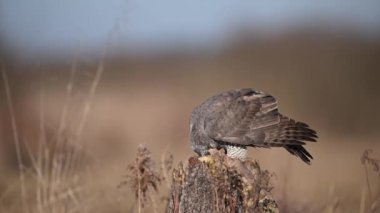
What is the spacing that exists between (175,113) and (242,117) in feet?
27.5

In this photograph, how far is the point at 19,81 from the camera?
9.90 meters

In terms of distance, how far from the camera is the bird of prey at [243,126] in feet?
12.7

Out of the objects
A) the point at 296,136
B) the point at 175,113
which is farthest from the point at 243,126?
the point at 175,113

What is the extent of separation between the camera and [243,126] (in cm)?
406

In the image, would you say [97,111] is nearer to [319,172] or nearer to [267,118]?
[319,172]

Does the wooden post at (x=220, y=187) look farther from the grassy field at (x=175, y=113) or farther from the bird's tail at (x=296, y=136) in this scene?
the grassy field at (x=175, y=113)

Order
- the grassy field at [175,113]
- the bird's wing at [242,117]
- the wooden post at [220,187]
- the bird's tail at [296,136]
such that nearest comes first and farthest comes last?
the wooden post at [220,187]
the bird's tail at [296,136]
the bird's wing at [242,117]
the grassy field at [175,113]

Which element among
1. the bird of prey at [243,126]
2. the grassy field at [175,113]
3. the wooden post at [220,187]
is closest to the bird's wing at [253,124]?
the bird of prey at [243,126]

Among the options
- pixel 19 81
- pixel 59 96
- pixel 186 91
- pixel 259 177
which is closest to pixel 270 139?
pixel 259 177

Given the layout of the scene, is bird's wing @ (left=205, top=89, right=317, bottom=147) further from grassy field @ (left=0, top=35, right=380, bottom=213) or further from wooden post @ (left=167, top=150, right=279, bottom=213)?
grassy field @ (left=0, top=35, right=380, bottom=213)

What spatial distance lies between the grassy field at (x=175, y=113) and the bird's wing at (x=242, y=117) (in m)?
0.74

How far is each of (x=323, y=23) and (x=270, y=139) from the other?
11.7 metres

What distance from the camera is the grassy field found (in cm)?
629

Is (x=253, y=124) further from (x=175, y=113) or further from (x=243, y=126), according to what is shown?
(x=175, y=113)
